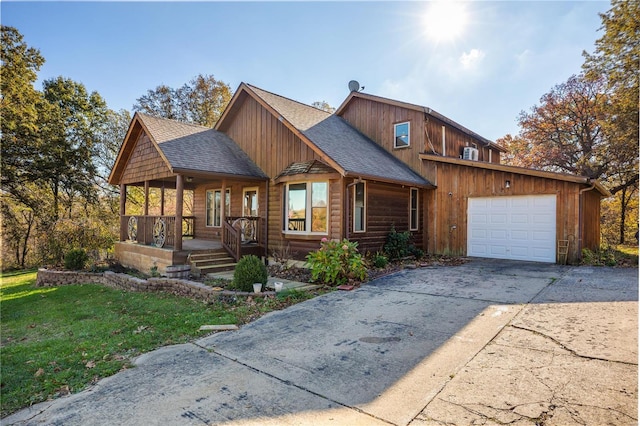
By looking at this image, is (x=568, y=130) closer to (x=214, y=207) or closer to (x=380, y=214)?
(x=380, y=214)

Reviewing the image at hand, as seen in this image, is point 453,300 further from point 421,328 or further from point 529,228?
point 529,228

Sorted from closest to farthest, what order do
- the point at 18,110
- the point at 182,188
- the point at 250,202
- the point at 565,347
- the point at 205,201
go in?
the point at 565,347 < the point at 182,188 < the point at 250,202 < the point at 18,110 < the point at 205,201

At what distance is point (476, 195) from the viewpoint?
39.0 feet

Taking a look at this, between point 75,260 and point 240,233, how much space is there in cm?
690

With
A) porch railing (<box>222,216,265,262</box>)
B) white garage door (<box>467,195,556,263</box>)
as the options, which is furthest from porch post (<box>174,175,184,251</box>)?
white garage door (<box>467,195,556,263</box>)

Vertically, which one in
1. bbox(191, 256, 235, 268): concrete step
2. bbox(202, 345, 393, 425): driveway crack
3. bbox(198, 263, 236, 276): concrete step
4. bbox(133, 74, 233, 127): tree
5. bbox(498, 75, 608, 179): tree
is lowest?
bbox(202, 345, 393, 425): driveway crack

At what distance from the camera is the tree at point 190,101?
1024 inches

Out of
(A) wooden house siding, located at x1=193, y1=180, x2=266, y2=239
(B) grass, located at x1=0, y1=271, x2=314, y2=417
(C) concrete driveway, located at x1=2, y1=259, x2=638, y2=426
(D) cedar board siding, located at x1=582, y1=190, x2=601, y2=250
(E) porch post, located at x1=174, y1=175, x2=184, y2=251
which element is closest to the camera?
(C) concrete driveway, located at x1=2, y1=259, x2=638, y2=426

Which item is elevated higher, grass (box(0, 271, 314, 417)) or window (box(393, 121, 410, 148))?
window (box(393, 121, 410, 148))

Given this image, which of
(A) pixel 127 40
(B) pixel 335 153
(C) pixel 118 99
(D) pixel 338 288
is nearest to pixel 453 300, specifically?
(D) pixel 338 288

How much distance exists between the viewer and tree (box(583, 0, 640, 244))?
12445 mm

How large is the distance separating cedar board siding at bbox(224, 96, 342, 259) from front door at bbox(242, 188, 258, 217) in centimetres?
55

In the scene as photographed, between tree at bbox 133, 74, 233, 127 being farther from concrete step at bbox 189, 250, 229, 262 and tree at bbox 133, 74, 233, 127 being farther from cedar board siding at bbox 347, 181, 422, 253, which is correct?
cedar board siding at bbox 347, 181, 422, 253

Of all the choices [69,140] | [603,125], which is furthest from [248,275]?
[69,140]
